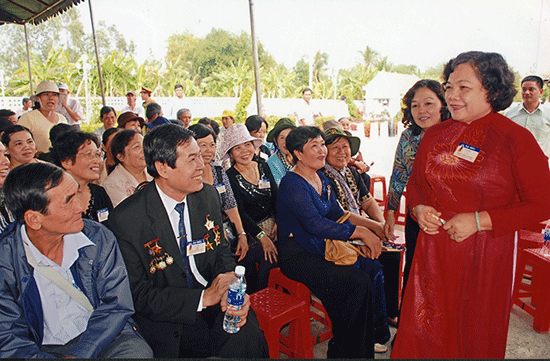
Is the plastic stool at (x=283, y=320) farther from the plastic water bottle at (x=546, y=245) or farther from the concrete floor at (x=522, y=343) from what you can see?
the plastic water bottle at (x=546, y=245)

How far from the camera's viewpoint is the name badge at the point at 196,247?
213 cm

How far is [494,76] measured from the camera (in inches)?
67.1

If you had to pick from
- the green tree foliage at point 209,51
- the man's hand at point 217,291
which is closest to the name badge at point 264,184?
the man's hand at point 217,291

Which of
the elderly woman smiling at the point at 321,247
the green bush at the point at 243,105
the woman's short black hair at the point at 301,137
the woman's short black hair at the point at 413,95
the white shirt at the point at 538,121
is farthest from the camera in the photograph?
the green bush at the point at 243,105

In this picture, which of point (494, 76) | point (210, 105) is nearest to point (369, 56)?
point (210, 105)

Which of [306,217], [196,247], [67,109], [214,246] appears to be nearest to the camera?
[196,247]

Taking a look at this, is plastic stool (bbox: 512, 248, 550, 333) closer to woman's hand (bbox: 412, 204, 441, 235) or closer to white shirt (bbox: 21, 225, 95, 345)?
woman's hand (bbox: 412, 204, 441, 235)

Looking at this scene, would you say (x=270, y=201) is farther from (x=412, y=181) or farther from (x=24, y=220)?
(x=24, y=220)

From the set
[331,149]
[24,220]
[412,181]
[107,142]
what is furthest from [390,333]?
[107,142]

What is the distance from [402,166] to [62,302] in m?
2.42

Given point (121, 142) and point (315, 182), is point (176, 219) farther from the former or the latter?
point (121, 142)

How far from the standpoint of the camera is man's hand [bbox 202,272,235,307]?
202cm

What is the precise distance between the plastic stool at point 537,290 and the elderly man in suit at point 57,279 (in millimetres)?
2984

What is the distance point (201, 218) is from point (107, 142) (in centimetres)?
257
